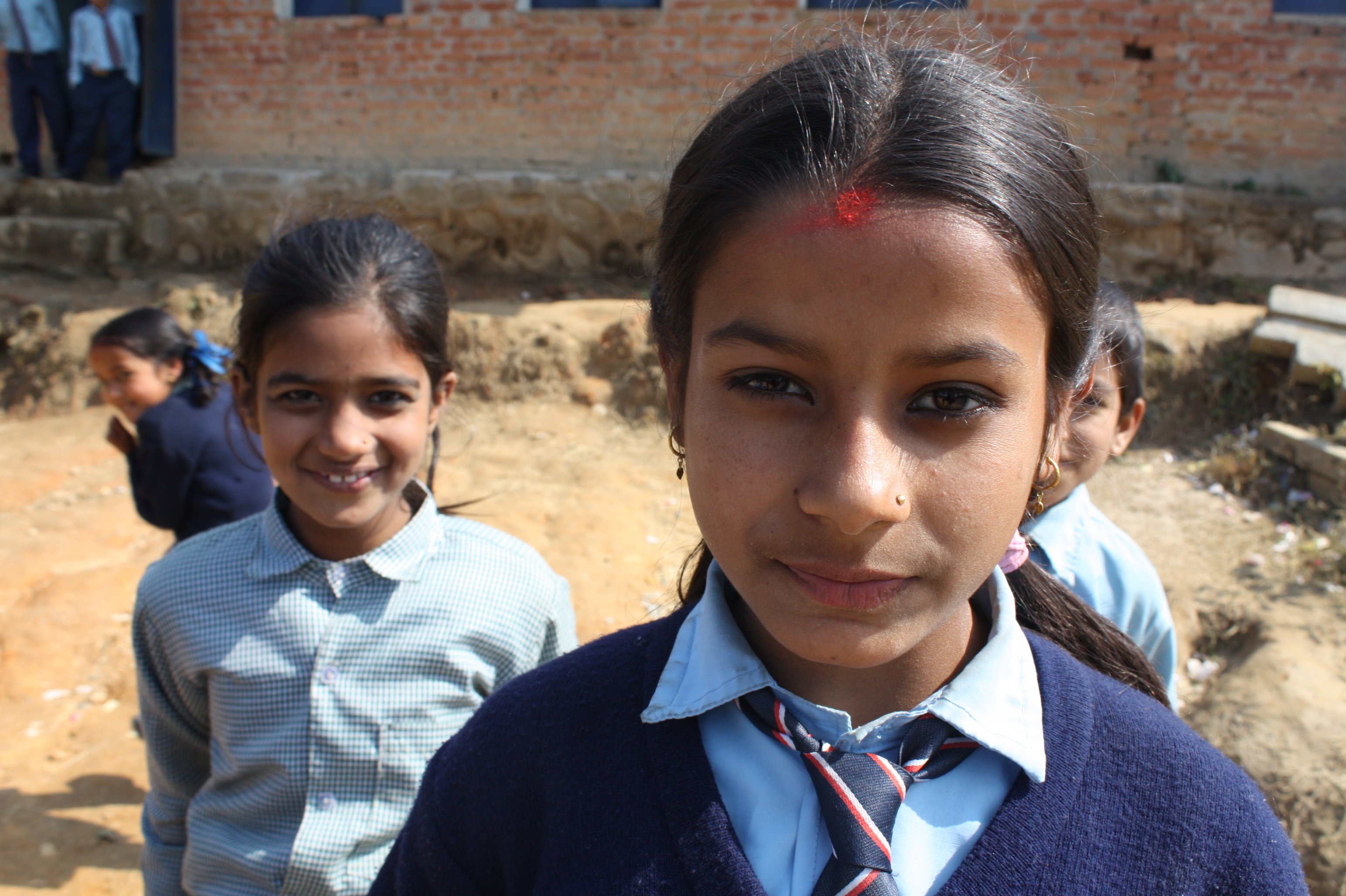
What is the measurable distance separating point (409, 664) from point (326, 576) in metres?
0.23

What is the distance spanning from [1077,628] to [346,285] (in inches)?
54.5

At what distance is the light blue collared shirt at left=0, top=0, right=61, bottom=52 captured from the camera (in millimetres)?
8008

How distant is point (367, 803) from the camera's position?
1561 millimetres

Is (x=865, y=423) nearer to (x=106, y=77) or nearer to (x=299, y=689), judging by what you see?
(x=299, y=689)

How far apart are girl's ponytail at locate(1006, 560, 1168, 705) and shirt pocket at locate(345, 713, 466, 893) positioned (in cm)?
101

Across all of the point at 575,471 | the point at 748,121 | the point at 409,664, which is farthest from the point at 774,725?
the point at 575,471

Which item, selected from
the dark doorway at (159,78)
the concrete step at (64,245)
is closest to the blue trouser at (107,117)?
the dark doorway at (159,78)

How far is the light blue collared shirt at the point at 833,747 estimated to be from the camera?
2.81 ft

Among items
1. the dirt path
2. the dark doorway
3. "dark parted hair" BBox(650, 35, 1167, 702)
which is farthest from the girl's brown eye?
the dark doorway

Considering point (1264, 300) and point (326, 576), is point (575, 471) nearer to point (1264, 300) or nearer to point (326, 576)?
A: point (326, 576)

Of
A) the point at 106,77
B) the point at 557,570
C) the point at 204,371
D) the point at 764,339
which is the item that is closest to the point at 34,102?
the point at 106,77

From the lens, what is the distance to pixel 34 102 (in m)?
8.12

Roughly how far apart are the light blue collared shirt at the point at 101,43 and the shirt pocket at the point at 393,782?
837 centimetres

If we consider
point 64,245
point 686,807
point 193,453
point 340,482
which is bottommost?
point 64,245
